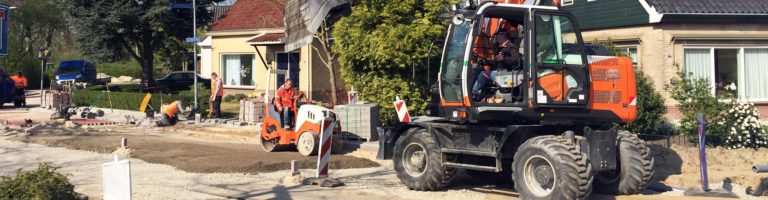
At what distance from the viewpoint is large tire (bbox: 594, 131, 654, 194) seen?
10.6 meters

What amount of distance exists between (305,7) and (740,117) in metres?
9.33

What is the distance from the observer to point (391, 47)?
17.1m

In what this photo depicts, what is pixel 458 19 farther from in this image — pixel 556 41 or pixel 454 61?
pixel 556 41

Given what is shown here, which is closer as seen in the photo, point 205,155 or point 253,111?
point 205,155

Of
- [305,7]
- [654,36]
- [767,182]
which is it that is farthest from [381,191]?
[654,36]

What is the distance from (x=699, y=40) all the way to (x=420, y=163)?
35.0 ft

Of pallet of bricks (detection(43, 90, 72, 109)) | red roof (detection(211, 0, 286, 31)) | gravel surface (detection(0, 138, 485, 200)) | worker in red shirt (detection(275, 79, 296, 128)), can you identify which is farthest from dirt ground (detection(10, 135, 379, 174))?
red roof (detection(211, 0, 286, 31))

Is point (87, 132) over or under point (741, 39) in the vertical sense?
under

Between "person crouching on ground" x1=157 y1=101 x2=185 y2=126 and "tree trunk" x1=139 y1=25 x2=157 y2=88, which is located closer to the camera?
"person crouching on ground" x1=157 y1=101 x2=185 y2=126

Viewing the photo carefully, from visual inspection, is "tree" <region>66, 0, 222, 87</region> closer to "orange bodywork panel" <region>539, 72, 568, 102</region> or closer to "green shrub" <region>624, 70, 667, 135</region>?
"green shrub" <region>624, 70, 667, 135</region>

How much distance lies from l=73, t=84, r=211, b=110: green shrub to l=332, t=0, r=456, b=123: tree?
9.15 metres

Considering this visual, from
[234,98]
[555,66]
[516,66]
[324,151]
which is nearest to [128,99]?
[234,98]

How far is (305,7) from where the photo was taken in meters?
10.8

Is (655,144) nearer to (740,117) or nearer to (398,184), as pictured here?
(740,117)
